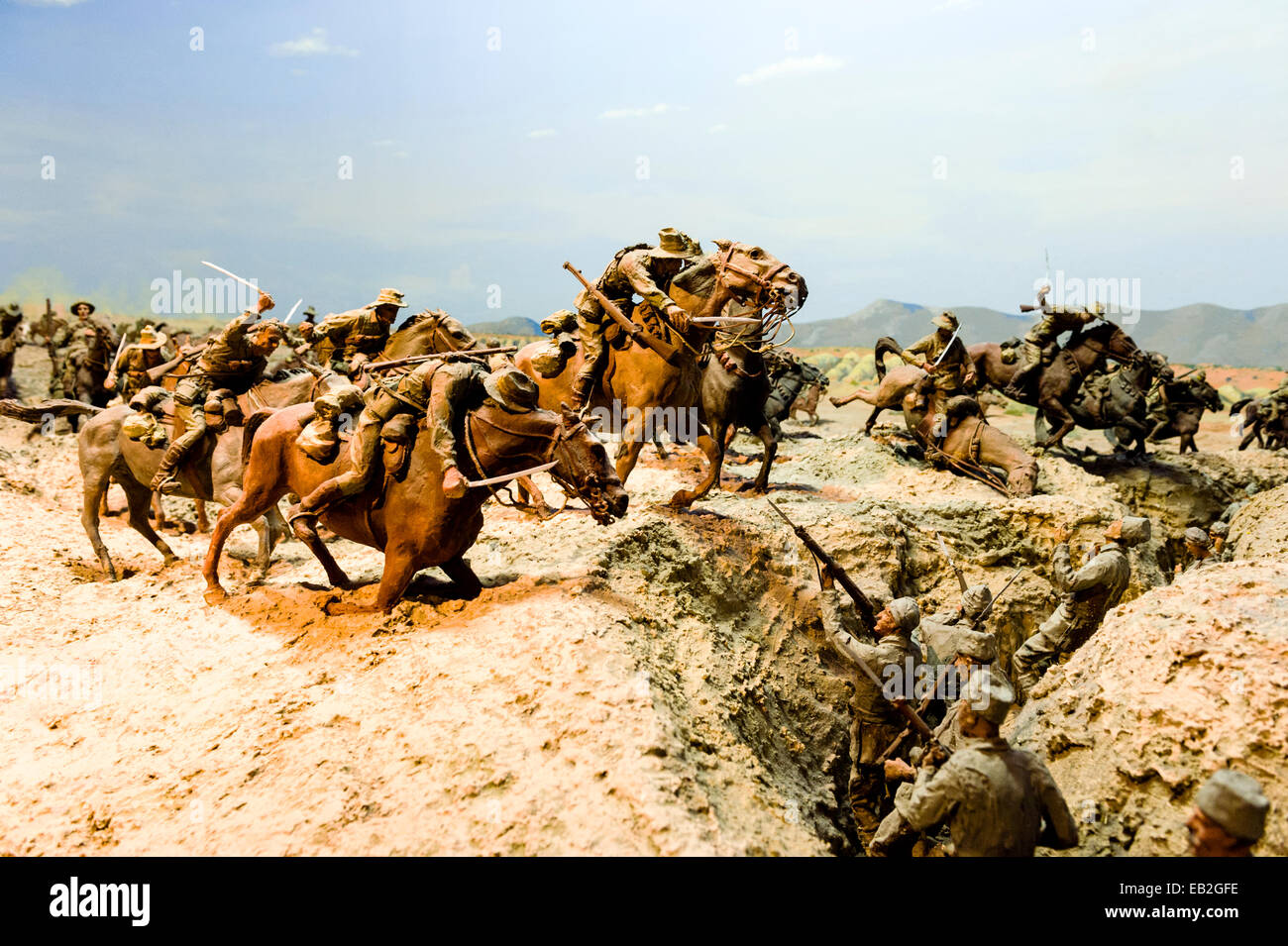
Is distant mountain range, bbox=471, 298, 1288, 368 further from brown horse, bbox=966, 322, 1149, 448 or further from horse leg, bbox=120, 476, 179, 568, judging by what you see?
horse leg, bbox=120, 476, 179, 568

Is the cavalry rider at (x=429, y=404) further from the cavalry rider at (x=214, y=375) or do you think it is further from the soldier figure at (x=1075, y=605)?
the soldier figure at (x=1075, y=605)

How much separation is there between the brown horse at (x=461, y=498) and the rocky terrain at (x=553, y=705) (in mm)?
347

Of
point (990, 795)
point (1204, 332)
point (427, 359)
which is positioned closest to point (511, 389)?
point (427, 359)

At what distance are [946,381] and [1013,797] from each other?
9.21m

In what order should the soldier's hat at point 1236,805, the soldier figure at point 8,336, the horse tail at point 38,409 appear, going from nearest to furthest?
the soldier's hat at point 1236,805, the horse tail at point 38,409, the soldier figure at point 8,336

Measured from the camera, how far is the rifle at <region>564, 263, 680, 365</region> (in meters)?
7.24

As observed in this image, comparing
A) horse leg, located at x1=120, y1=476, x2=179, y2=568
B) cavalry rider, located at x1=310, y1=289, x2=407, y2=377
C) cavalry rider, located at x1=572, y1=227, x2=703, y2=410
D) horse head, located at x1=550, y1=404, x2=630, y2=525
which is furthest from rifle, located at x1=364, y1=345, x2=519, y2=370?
horse leg, located at x1=120, y1=476, x2=179, y2=568

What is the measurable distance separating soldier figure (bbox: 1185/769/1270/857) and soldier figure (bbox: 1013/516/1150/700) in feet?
13.0

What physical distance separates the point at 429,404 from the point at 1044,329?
11.3 meters

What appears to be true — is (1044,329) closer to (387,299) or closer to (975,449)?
(975,449)

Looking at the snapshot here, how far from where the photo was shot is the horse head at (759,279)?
23.3 ft

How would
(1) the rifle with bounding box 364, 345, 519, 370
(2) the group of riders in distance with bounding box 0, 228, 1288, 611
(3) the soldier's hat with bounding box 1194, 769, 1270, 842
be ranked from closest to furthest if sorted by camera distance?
(3) the soldier's hat with bounding box 1194, 769, 1270, 842, (2) the group of riders in distance with bounding box 0, 228, 1288, 611, (1) the rifle with bounding box 364, 345, 519, 370

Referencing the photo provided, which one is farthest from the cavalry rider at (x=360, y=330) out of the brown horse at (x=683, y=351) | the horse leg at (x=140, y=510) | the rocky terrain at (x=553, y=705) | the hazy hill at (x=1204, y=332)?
the hazy hill at (x=1204, y=332)
